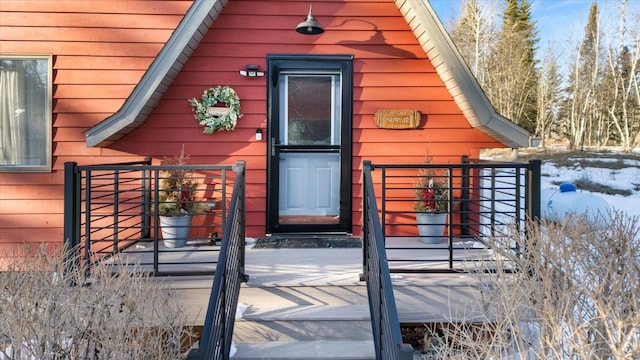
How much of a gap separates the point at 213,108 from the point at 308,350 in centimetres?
319

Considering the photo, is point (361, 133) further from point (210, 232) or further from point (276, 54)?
point (210, 232)

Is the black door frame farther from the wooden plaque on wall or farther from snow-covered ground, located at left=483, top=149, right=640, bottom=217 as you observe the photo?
snow-covered ground, located at left=483, top=149, right=640, bottom=217

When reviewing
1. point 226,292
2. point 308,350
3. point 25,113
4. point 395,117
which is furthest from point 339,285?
point 25,113

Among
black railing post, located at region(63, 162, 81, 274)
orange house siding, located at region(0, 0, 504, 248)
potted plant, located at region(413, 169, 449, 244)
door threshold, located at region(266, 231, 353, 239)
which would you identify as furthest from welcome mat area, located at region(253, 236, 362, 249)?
black railing post, located at region(63, 162, 81, 274)

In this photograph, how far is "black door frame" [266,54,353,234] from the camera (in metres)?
5.19

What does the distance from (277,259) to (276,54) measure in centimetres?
242

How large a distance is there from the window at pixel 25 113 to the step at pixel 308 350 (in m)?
3.63

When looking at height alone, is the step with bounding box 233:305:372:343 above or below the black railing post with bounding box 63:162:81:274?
below

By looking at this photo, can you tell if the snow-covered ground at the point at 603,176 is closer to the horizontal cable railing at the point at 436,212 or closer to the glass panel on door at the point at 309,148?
the horizontal cable railing at the point at 436,212

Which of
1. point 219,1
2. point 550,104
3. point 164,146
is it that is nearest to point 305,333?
point 164,146

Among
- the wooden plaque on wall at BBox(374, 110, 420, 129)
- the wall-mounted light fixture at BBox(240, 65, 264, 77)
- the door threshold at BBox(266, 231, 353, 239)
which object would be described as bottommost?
the door threshold at BBox(266, 231, 353, 239)

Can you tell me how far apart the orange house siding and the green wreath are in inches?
3.6

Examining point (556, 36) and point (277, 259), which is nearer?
point (277, 259)

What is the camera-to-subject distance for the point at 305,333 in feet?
9.99
